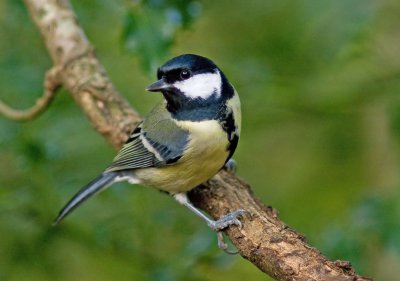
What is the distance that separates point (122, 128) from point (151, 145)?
13 cm

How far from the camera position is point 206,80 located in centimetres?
306

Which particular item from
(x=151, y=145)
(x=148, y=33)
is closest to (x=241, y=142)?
(x=151, y=145)

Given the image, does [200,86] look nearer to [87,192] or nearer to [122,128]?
[122,128]

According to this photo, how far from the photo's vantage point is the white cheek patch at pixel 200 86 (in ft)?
9.95

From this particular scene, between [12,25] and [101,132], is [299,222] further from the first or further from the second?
[12,25]

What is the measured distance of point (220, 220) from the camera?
8.98 ft

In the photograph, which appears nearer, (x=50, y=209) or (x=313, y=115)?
(x=50, y=209)

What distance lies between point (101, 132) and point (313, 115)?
1.16 metres

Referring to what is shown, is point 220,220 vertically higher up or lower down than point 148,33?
lower down

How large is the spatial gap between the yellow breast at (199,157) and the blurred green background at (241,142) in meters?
0.26

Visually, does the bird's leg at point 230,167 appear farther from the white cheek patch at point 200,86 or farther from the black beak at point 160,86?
the black beak at point 160,86

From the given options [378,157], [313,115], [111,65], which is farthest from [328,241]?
[111,65]

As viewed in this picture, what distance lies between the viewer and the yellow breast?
9.81ft

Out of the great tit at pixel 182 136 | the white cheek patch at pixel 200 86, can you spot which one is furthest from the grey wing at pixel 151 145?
the white cheek patch at pixel 200 86
